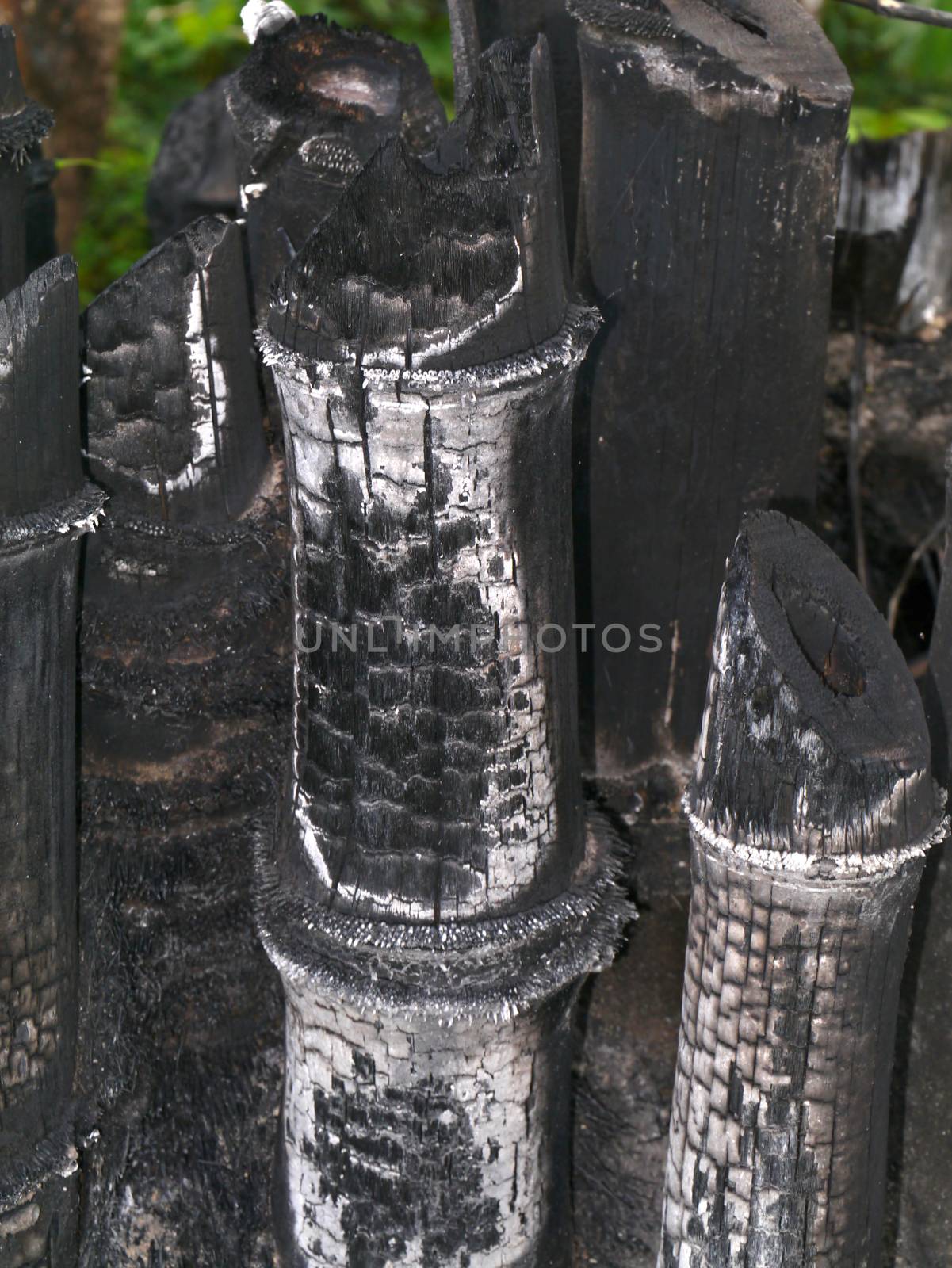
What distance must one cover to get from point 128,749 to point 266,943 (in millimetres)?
383

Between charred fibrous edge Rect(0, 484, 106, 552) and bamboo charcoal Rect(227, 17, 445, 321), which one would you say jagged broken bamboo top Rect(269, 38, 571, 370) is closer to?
charred fibrous edge Rect(0, 484, 106, 552)

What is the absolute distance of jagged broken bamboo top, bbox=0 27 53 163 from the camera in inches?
80.4

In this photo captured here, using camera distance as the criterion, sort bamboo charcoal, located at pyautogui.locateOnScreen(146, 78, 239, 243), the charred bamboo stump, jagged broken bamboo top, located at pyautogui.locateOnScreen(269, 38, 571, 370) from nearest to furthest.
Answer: jagged broken bamboo top, located at pyautogui.locateOnScreen(269, 38, 571, 370) → the charred bamboo stump → bamboo charcoal, located at pyautogui.locateOnScreen(146, 78, 239, 243)

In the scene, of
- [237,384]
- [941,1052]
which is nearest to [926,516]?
[941,1052]

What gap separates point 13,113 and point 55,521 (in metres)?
0.71

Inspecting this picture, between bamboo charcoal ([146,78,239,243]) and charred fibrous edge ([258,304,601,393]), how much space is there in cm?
247

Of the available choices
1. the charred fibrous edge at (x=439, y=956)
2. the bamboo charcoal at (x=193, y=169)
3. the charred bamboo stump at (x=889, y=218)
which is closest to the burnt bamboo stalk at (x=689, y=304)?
the charred fibrous edge at (x=439, y=956)

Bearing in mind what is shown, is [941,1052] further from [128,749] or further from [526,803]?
[128,749]

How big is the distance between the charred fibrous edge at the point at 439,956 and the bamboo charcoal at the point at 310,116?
3.06 feet

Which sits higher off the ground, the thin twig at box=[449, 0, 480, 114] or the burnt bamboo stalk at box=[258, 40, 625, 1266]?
Result: the thin twig at box=[449, 0, 480, 114]

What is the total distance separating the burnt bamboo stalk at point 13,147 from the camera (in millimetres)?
2049

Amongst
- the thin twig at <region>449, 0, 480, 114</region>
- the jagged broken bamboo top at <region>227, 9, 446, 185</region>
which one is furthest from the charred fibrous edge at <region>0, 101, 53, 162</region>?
the thin twig at <region>449, 0, 480, 114</region>

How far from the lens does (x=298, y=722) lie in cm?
178

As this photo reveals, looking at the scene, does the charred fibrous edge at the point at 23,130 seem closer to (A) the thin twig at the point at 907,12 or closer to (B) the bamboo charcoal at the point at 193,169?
(A) the thin twig at the point at 907,12
